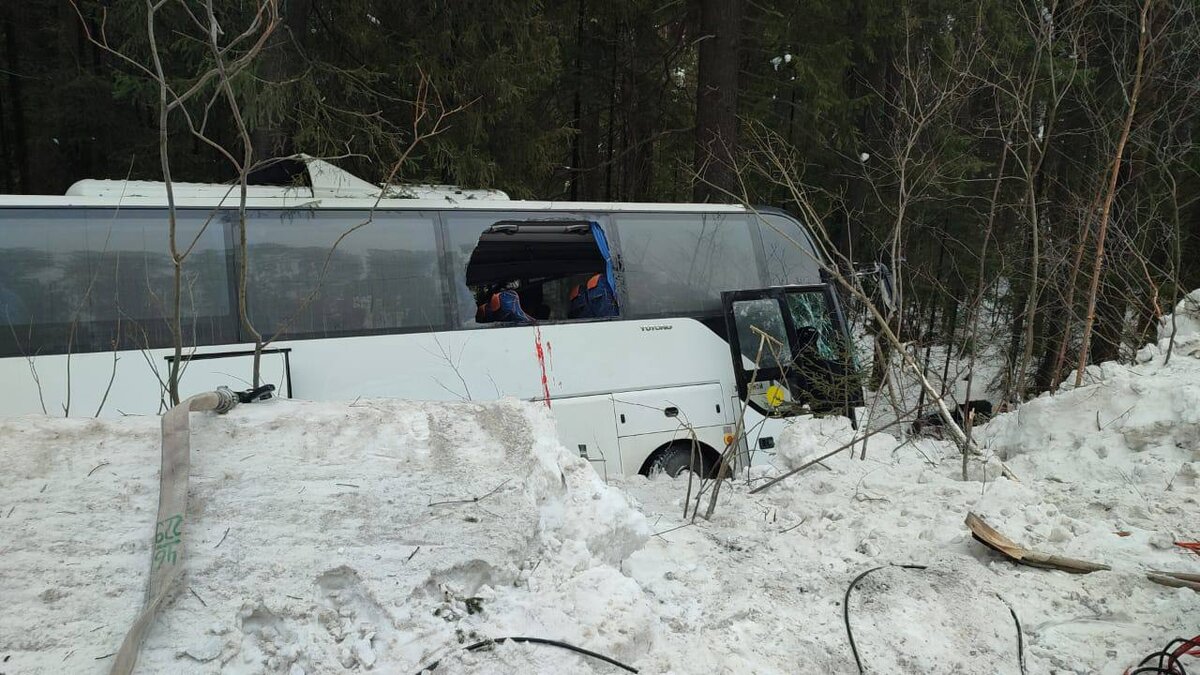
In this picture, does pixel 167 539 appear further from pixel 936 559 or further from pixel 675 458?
pixel 675 458

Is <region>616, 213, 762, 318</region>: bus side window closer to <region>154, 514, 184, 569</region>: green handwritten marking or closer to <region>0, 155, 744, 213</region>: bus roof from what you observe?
<region>0, 155, 744, 213</region>: bus roof

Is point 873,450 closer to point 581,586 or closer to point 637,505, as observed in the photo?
point 637,505

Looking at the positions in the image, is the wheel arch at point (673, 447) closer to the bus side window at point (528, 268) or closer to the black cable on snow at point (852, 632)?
the bus side window at point (528, 268)

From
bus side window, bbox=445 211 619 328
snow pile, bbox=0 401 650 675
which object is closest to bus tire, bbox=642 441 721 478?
bus side window, bbox=445 211 619 328

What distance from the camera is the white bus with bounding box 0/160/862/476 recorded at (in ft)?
16.0

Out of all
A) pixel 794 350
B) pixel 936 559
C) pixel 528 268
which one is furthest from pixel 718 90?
pixel 936 559

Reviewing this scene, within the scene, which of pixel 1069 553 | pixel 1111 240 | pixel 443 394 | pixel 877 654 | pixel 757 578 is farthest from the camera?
pixel 1111 240

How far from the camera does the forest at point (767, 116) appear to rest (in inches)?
302

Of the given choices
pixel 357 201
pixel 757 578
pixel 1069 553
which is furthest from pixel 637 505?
pixel 357 201

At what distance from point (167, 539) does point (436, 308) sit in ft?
11.4

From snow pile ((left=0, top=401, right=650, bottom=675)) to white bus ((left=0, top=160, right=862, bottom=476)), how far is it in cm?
142

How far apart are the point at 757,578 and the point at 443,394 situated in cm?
304

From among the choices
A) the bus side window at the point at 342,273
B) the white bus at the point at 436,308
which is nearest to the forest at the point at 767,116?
the white bus at the point at 436,308

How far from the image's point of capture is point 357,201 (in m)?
5.77
